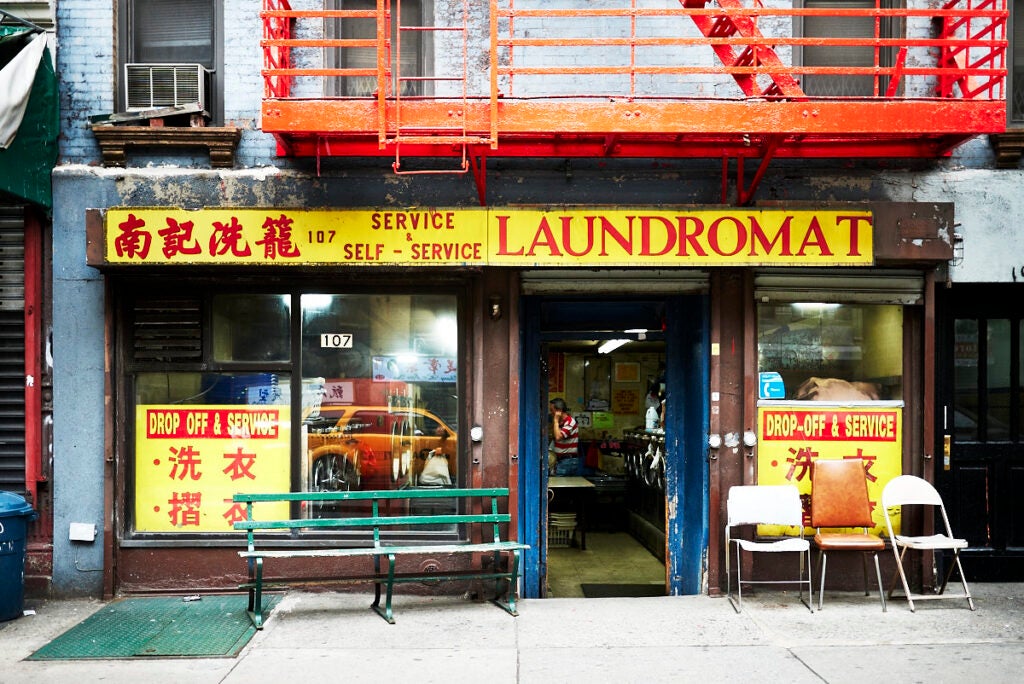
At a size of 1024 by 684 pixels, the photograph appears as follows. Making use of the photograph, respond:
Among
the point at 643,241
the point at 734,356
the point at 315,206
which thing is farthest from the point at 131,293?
the point at 734,356

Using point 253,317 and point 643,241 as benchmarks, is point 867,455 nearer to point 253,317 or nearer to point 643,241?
point 643,241

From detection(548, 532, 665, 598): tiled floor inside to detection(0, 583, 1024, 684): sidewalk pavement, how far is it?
137 centimetres

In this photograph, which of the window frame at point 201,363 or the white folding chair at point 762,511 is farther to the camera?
the window frame at point 201,363

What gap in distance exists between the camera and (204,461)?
780 cm

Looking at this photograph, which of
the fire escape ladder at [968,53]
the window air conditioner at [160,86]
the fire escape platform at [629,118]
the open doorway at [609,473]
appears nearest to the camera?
the fire escape platform at [629,118]

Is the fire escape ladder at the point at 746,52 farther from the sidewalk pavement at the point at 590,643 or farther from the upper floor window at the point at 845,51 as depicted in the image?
the sidewalk pavement at the point at 590,643

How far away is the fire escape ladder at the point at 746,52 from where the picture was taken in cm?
676

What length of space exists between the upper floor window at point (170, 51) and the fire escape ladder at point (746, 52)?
408cm

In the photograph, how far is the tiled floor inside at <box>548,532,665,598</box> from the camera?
8.98m

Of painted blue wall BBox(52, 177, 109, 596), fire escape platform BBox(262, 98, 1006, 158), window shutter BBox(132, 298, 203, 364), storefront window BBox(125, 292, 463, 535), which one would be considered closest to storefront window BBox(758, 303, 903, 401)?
fire escape platform BBox(262, 98, 1006, 158)

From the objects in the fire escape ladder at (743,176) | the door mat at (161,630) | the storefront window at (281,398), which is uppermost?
the fire escape ladder at (743,176)

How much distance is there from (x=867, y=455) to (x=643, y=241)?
8.95 feet

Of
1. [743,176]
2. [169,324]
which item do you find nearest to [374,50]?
[169,324]

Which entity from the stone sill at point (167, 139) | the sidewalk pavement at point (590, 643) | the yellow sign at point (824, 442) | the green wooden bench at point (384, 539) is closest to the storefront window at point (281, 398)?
the green wooden bench at point (384, 539)
